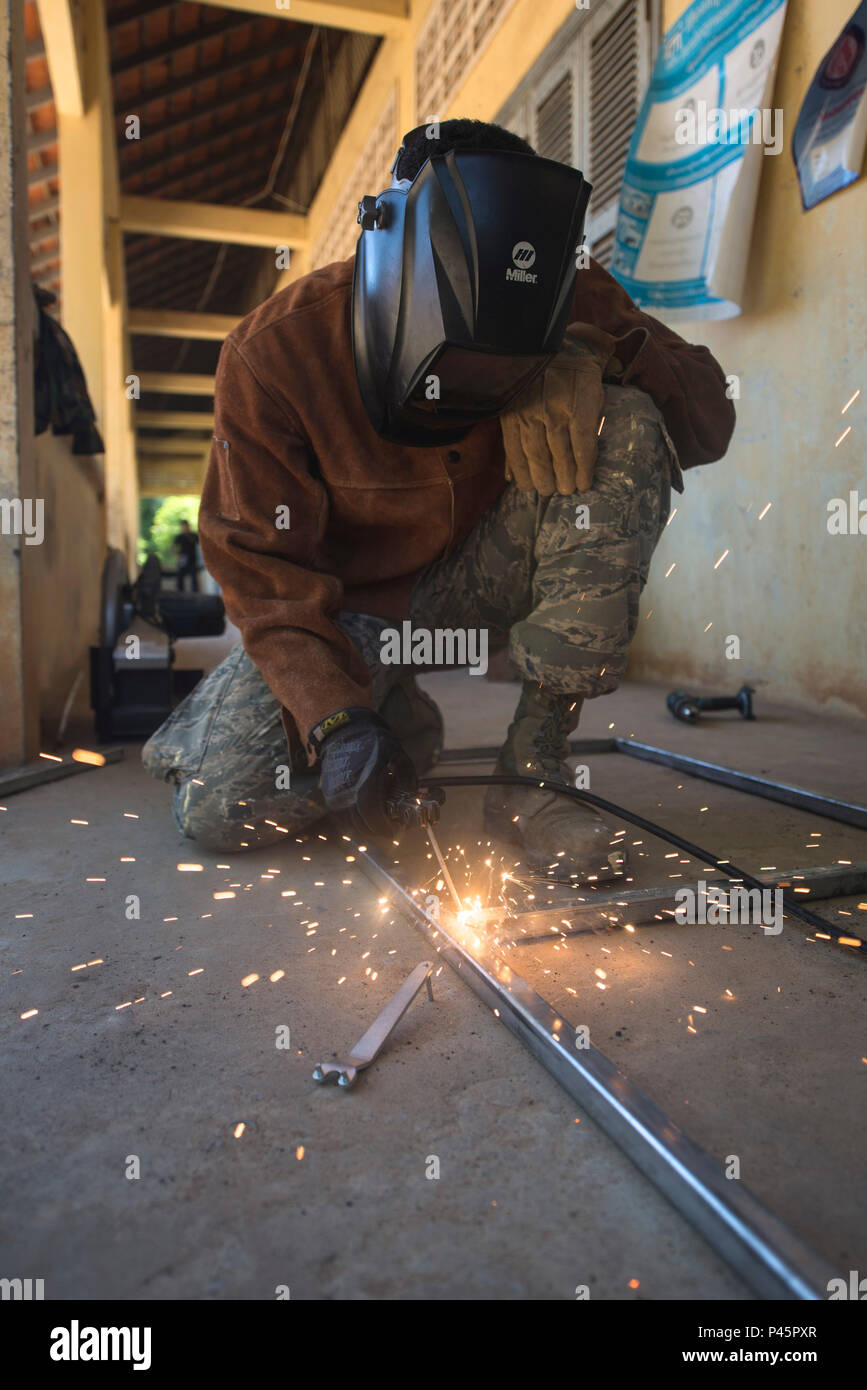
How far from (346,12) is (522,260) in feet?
17.3

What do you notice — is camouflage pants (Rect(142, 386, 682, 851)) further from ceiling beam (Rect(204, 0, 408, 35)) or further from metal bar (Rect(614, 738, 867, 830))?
ceiling beam (Rect(204, 0, 408, 35))

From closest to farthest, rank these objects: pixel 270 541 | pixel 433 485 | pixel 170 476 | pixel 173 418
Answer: pixel 270 541
pixel 433 485
pixel 173 418
pixel 170 476

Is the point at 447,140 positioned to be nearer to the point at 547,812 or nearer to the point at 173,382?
the point at 547,812

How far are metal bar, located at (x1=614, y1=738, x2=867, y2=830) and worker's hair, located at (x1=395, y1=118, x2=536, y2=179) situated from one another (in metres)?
1.11

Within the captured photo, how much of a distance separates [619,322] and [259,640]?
80cm

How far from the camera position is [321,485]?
1422 mm

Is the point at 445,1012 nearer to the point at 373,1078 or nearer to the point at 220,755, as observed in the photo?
the point at 373,1078

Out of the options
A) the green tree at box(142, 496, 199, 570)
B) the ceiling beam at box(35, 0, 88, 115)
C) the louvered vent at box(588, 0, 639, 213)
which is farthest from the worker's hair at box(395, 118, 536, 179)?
the green tree at box(142, 496, 199, 570)

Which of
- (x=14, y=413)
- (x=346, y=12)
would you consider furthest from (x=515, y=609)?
(x=346, y=12)

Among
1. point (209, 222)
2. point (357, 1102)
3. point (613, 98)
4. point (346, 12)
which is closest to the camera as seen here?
point (357, 1102)

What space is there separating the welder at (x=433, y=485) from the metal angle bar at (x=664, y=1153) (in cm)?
32

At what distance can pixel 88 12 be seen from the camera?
4.71m

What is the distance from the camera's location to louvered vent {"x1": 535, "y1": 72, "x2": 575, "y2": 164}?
148 inches

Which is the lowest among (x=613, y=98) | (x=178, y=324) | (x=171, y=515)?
(x=613, y=98)
